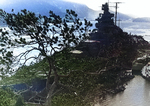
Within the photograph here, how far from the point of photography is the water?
310 inches

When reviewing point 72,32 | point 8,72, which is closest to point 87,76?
point 72,32

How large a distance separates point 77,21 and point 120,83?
274 inches

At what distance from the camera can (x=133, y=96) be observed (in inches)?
337

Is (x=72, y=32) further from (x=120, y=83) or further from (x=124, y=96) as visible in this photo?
(x=120, y=83)

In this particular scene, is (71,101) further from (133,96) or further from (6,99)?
(133,96)

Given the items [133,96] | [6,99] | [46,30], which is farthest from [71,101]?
[133,96]

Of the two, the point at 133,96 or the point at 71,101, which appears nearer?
the point at 71,101

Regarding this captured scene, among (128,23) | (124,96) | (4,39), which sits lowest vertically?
(124,96)

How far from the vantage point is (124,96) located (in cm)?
877

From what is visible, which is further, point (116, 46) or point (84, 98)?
point (116, 46)

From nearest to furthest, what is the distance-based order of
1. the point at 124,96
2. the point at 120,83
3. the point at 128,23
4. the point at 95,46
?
the point at 124,96 → the point at 120,83 → the point at 95,46 → the point at 128,23

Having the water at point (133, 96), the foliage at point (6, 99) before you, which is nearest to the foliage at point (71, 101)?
the foliage at point (6, 99)

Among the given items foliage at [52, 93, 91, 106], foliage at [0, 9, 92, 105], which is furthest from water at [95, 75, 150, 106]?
foliage at [0, 9, 92, 105]

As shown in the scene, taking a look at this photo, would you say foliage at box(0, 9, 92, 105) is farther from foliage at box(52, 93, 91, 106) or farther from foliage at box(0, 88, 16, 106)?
foliage at box(52, 93, 91, 106)
